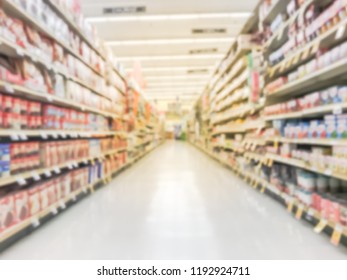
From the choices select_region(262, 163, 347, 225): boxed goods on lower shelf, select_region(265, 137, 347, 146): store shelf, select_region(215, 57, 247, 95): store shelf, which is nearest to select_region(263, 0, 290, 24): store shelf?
select_region(215, 57, 247, 95): store shelf

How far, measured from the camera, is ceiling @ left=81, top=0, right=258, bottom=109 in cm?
829

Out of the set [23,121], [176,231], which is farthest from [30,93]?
[176,231]

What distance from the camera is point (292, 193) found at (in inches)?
123

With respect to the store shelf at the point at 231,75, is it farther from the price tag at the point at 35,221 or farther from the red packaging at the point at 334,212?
the price tag at the point at 35,221

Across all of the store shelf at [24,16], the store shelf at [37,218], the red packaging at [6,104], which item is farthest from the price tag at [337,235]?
the store shelf at [24,16]

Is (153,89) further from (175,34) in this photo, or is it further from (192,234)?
(192,234)

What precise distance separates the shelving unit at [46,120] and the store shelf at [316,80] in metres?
2.40

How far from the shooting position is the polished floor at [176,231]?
2174 mm

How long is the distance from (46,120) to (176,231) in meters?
1.63

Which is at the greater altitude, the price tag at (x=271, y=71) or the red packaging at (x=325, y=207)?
the price tag at (x=271, y=71)

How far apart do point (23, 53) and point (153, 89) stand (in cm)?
2001

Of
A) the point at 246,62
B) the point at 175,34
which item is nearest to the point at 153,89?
the point at 175,34

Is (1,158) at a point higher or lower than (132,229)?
higher
